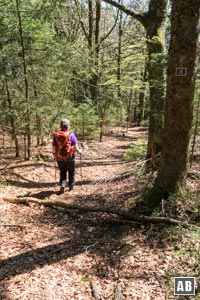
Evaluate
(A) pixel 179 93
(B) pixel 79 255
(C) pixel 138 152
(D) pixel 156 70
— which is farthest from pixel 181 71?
(C) pixel 138 152

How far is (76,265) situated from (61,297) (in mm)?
645

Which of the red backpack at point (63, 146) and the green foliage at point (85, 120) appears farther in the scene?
the green foliage at point (85, 120)

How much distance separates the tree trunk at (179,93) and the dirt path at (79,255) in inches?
45.6

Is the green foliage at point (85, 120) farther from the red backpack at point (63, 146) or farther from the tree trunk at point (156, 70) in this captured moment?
the tree trunk at point (156, 70)

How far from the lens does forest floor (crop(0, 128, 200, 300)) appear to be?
3.75 m

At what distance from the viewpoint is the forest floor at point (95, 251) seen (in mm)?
3754

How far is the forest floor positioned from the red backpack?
1.28 metres

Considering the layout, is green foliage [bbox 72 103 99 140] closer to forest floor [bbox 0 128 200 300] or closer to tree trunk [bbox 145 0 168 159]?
tree trunk [bbox 145 0 168 159]

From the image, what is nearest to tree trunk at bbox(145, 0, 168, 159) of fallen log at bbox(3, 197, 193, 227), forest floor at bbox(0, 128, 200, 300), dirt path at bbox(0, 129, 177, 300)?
forest floor at bbox(0, 128, 200, 300)

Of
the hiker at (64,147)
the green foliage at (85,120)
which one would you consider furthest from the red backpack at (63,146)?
the green foliage at (85,120)

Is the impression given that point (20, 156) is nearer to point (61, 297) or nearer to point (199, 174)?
point (199, 174)

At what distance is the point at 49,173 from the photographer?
33.4 ft

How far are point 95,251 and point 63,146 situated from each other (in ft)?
11.8

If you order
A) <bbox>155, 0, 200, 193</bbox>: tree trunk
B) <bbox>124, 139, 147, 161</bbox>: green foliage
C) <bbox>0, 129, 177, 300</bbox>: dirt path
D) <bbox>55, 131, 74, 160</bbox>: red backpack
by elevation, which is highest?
<bbox>155, 0, 200, 193</bbox>: tree trunk
